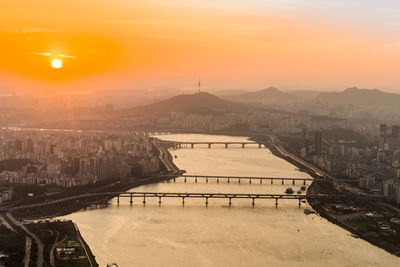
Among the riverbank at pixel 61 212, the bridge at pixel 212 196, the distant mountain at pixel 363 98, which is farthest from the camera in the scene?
the distant mountain at pixel 363 98

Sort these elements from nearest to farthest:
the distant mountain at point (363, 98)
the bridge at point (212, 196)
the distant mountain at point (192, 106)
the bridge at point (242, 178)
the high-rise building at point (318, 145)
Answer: the bridge at point (212, 196) < the bridge at point (242, 178) < the high-rise building at point (318, 145) < the distant mountain at point (192, 106) < the distant mountain at point (363, 98)

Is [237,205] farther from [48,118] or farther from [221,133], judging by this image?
[48,118]

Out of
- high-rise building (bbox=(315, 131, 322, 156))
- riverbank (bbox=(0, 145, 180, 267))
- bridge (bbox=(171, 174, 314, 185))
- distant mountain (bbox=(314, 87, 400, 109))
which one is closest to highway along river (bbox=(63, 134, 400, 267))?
riverbank (bbox=(0, 145, 180, 267))

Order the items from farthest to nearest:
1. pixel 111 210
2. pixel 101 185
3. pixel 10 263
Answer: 1. pixel 101 185
2. pixel 111 210
3. pixel 10 263

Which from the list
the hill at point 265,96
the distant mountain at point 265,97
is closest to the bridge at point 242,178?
the distant mountain at point 265,97

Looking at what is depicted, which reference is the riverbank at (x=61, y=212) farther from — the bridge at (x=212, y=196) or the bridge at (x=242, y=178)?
the bridge at (x=242, y=178)

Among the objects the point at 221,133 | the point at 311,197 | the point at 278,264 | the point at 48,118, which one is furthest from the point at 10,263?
the point at 48,118

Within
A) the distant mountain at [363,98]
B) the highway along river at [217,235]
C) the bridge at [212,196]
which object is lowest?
the highway along river at [217,235]
